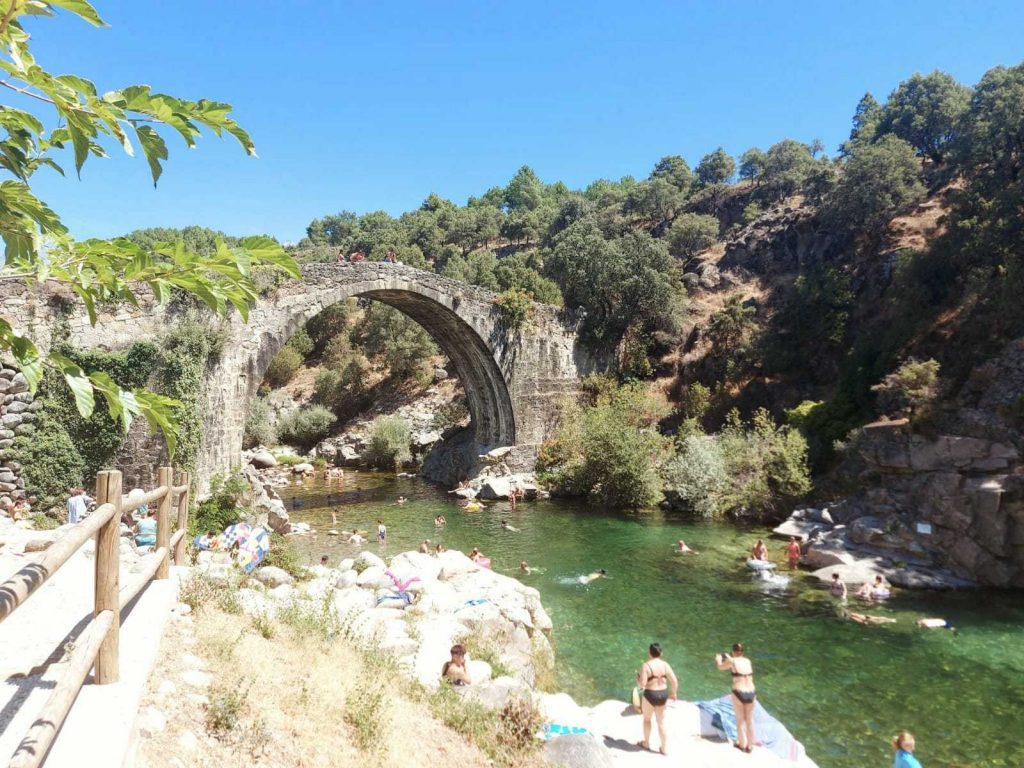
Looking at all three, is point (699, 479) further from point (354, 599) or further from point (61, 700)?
point (61, 700)

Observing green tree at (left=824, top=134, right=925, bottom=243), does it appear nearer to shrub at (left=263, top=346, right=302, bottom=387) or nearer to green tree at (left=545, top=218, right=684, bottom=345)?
green tree at (left=545, top=218, right=684, bottom=345)

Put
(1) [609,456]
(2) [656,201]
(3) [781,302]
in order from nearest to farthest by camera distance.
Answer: (1) [609,456] < (3) [781,302] < (2) [656,201]

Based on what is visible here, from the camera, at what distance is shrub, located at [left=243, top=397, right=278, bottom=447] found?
2875cm

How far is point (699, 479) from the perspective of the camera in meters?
18.0

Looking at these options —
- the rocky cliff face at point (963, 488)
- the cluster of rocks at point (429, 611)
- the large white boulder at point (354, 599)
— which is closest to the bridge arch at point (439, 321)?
the cluster of rocks at point (429, 611)

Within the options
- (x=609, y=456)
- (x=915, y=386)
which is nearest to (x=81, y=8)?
(x=915, y=386)

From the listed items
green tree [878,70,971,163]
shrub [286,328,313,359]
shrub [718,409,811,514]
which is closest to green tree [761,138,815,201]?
green tree [878,70,971,163]

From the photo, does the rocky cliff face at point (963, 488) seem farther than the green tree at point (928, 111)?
No

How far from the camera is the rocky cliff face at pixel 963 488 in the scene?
1213cm

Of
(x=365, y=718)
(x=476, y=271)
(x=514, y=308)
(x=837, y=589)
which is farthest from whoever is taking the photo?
(x=476, y=271)

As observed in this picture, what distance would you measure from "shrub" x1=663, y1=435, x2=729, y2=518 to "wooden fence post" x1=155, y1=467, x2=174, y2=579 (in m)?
15.4

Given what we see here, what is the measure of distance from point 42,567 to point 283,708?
8.67ft

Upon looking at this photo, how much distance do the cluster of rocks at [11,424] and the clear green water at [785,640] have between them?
18.9 feet

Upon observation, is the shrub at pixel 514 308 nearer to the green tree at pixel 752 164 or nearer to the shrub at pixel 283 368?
the shrub at pixel 283 368
